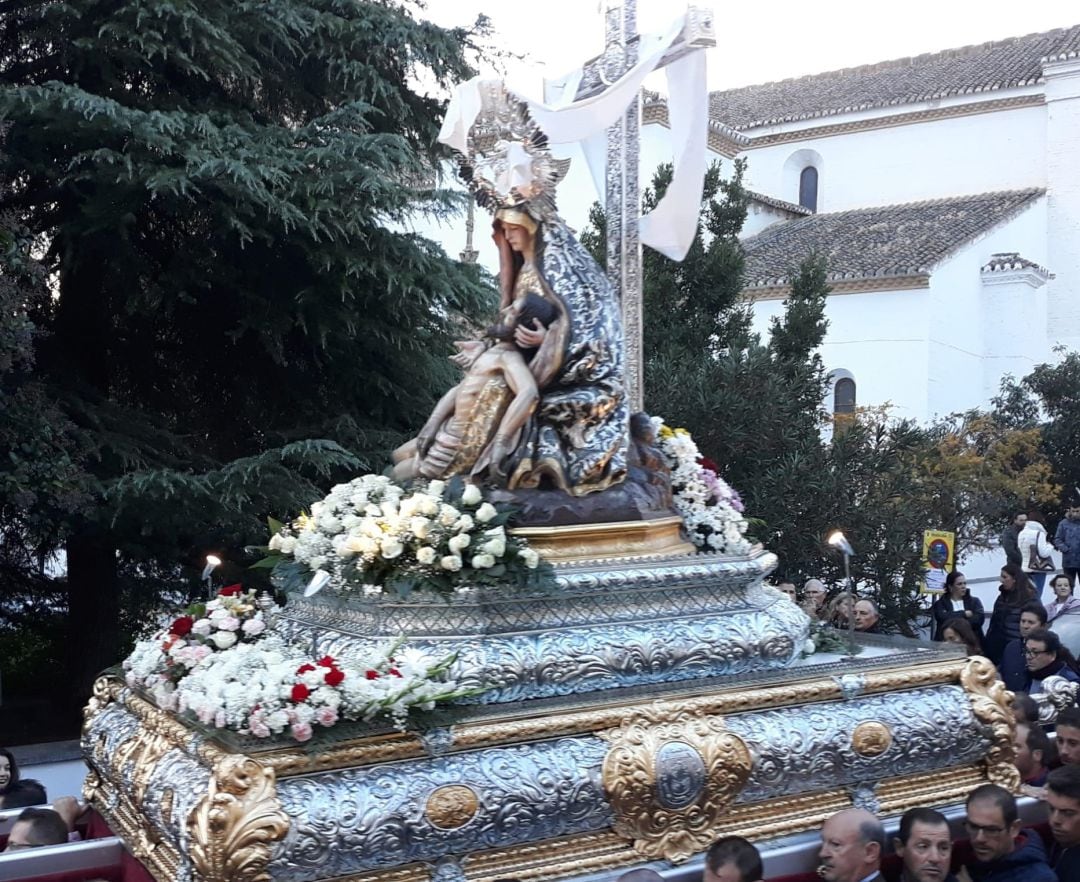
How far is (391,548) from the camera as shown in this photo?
4.95 meters

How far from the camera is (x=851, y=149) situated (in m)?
28.9

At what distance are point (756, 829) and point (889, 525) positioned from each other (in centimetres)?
558

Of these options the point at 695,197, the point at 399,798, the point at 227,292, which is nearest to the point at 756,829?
the point at 399,798

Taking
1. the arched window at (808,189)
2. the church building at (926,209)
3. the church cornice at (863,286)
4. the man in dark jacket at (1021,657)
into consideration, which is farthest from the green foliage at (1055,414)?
the man in dark jacket at (1021,657)

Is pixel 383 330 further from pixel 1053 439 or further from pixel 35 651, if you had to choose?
pixel 1053 439

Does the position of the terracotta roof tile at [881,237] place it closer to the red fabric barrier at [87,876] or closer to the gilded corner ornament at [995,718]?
the gilded corner ornament at [995,718]

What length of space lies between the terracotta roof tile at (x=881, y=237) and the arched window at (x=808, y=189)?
2206 mm

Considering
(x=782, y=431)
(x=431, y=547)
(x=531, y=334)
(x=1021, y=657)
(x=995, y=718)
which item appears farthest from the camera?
(x=782, y=431)

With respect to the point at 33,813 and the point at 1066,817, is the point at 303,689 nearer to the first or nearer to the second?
the point at 33,813

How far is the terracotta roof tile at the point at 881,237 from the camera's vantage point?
2236 centimetres

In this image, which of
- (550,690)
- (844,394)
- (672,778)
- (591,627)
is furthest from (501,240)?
(844,394)

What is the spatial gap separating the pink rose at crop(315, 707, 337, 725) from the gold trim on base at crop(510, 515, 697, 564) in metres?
1.31

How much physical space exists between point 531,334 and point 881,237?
20.4m

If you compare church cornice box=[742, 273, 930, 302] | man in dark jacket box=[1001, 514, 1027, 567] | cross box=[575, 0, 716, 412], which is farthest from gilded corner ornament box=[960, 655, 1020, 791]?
church cornice box=[742, 273, 930, 302]
